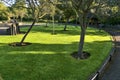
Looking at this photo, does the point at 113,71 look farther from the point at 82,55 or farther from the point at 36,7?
the point at 36,7

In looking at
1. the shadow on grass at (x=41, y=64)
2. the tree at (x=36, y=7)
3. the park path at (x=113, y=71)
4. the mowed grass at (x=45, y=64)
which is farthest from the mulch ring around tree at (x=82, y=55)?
the tree at (x=36, y=7)

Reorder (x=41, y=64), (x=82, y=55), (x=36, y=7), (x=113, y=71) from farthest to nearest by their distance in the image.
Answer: (x=36, y=7) → (x=82, y=55) → (x=41, y=64) → (x=113, y=71)

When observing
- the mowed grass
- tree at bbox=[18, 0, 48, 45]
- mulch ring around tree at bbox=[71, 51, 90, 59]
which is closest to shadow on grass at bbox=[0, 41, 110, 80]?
the mowed grass

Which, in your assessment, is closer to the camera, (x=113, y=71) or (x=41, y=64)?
(x=113, y=71)

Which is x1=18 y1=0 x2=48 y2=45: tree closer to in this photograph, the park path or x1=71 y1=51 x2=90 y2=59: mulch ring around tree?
x1=71 y1=51 x2=90 y2=59: mulch ring around tree

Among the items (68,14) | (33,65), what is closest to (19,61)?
(33,65)

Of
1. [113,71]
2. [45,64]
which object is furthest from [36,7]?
[113,71]

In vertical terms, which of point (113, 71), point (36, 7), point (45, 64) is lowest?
point (113, 71)

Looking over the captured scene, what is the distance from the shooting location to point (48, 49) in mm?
27266

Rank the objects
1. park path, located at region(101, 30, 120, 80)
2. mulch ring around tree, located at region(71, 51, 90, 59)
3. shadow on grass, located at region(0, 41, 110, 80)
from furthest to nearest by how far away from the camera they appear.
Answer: mulch ring around tree, located at region(71, 51, 90, 59)
park path, located at region(101, 30, 120, 80)
shadow on grass, located at region(0, 41, 110, 80)

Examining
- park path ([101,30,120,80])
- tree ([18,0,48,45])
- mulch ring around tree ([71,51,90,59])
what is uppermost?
tree ([18,0,48,45])

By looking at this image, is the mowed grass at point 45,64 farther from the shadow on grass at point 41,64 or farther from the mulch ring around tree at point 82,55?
the mulch ring around tree at point 82,55

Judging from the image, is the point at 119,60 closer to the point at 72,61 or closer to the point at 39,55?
the point at 72,61

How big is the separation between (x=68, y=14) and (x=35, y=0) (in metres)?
21.5
